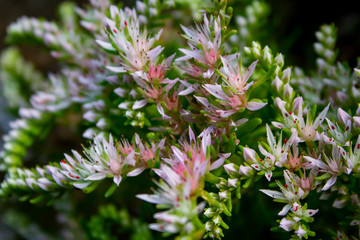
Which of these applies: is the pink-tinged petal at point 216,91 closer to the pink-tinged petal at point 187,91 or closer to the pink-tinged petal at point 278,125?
the pink-tinged petal at point 187,91

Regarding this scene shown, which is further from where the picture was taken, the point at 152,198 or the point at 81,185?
the point at 81,185

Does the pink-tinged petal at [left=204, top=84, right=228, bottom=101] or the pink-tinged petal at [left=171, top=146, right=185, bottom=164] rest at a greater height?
the pink-tinged petal at [left=204, top=84, right=228, bottom=101]

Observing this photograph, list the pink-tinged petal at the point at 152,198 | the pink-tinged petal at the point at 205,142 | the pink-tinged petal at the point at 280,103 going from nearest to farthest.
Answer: the pink-tinged petal at the point at 152,198 < the pink-tinged petal at the point at 205,142 < the pink-tinged petal at the point at 280,103

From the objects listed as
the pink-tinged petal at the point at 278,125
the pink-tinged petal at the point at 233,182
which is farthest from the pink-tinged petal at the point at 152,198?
the pink-tinged petal at the point at 278,125

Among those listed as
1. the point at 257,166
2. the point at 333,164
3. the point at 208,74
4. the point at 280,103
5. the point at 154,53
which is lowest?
the point at 333,164

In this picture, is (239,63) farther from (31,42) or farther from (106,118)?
(31,42)

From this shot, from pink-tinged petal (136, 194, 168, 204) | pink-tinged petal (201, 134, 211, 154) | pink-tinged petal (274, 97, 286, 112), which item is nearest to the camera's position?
pink-tinged petal (136, 194, 168, 204)

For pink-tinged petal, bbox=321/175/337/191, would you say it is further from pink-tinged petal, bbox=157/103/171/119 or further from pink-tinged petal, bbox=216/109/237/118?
pink-tinged petal, bbox=157/103/171/119

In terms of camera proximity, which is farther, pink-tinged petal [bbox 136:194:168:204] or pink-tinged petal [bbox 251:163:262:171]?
pink-tinged petal [bbox 251:163:262:171]

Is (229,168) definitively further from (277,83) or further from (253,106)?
(277,83)

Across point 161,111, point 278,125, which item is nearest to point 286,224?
point 278,125

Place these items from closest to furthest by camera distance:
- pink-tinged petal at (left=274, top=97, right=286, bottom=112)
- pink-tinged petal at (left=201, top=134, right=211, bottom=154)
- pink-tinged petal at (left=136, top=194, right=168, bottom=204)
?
pink-tinged petal at (left=136, top=194, right=168, bottom=204)
pink-tinged petal at (left=201, top=134, right=211, bottom=154)
pink-tinged petal at (left=274, top=97, right=286, bottom=112)

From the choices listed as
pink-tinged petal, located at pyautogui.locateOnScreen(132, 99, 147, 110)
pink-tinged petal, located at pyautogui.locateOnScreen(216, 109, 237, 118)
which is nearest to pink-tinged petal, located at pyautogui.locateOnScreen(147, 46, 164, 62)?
pink-tinged petal, located at pyautogui.locateOnScreen(132, 99, 147, 110)

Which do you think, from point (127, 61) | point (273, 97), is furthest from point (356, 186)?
point (127, 61)
